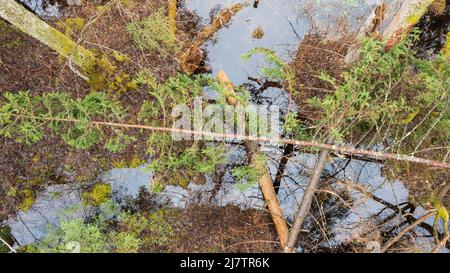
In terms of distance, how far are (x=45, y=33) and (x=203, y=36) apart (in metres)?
2.11

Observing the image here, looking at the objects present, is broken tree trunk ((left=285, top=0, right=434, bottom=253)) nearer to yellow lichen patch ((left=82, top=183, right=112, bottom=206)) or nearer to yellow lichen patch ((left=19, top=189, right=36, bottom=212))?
yellow lichen patch ((left=82, top=183, right=112, bottom=206))

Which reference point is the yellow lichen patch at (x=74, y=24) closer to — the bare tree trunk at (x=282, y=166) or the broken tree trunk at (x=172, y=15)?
the broken tree trunk at (x=172, y=15)

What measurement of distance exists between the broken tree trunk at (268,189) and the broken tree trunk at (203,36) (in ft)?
1.34

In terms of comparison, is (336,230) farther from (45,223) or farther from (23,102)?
(23,102)

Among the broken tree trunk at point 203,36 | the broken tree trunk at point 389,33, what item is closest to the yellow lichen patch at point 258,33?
the broken tree trunk at point 203,36

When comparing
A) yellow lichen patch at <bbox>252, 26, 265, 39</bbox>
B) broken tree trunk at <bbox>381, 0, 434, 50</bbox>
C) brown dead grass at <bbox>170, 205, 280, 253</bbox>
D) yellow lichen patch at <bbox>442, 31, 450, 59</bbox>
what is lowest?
brown dead grass at <bbox>170, 205, 280, 253</bbox>

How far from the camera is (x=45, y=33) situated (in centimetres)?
482

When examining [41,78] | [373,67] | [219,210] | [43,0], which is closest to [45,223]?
[41,78]

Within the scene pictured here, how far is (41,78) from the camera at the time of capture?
5.30 m

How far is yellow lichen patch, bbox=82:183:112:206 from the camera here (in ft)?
17.4

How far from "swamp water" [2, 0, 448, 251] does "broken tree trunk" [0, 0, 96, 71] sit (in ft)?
5.35

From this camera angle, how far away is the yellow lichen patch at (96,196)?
5309mm

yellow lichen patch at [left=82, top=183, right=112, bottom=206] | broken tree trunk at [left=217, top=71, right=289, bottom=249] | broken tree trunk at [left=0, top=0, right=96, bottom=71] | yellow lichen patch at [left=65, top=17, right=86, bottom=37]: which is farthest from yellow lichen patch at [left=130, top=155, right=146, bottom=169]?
yellow lichen patch at [left=65, top=17, right=86, bottom=37]
